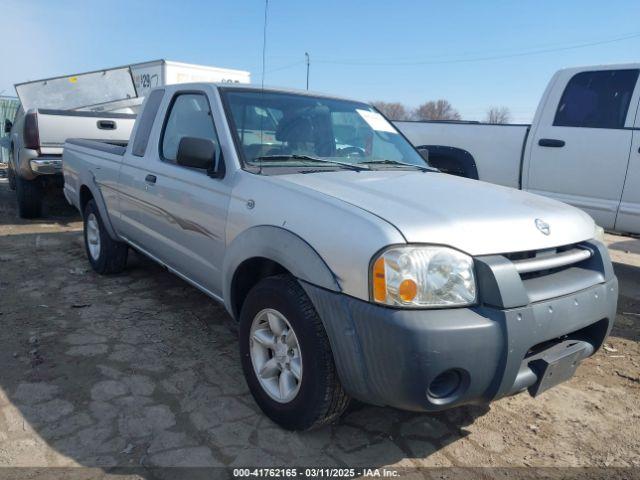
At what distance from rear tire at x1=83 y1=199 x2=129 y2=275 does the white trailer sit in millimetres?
8037

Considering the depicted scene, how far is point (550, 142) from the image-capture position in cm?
536

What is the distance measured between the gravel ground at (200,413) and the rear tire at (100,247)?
770 mm

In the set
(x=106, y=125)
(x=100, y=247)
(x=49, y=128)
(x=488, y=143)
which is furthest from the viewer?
(x=106, y=125)

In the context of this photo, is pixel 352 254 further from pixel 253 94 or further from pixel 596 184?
pixel 596 184

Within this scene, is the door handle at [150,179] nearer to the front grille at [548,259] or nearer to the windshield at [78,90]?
the front grille at [548,259]

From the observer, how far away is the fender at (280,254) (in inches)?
90.5

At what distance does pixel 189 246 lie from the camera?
348 cm

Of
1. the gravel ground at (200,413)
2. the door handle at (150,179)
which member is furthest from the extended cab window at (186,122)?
the gravel ground at (200,413)

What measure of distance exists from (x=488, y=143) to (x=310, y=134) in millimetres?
3116

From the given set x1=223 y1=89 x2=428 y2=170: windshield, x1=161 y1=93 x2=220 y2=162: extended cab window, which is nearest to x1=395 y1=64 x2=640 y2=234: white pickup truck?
x1=223 y1=89 x2=428 y2=170: windshield

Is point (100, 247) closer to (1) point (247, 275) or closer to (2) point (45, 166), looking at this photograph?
(1) point (247, 275)

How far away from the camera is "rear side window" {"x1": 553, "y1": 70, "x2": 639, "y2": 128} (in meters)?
5.05

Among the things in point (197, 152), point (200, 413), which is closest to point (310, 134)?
point (197, 152)

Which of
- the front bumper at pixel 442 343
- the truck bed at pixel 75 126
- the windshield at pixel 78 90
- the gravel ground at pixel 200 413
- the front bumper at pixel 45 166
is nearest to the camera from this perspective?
the front bumper at pixel 442 343
